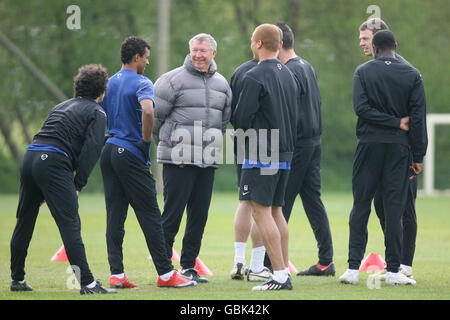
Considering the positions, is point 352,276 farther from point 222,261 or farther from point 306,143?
point 222,261

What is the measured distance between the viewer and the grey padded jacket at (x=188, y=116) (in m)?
8.55

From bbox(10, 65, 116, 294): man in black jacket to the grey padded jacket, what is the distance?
3.60 ft

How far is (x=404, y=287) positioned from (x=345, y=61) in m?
27.0

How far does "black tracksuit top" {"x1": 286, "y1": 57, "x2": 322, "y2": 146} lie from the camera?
9156mm

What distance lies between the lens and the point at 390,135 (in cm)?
834

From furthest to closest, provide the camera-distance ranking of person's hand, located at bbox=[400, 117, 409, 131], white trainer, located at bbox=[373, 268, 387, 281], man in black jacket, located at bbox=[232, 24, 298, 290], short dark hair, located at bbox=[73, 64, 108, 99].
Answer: white trainer, located at bbox=[373, 268, 387, 281], person's hand, located at bbox=[400, 117, 409, 131], man in black jacket, located at bbox=[232, 24, 298, 290], short dark hair, located at bbox=[73, 64, 108, 99]

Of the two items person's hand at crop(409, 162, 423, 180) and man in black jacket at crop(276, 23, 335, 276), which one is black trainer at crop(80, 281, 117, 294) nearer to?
man in black jacket at crop(276, 23, 335, 276)

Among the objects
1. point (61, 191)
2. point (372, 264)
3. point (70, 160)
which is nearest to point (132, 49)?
point (70, 160)

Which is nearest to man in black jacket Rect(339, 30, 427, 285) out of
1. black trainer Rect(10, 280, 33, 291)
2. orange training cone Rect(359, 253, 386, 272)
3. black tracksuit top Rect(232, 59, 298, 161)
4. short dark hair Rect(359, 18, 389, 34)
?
short dark hair Rect(359, 18, 389, 34)

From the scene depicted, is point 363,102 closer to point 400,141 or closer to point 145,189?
point 400,141

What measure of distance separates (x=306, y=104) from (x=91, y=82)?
8.72 ft

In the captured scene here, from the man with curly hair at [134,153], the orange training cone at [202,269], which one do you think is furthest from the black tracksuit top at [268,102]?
the orange training cone at [202,269]
